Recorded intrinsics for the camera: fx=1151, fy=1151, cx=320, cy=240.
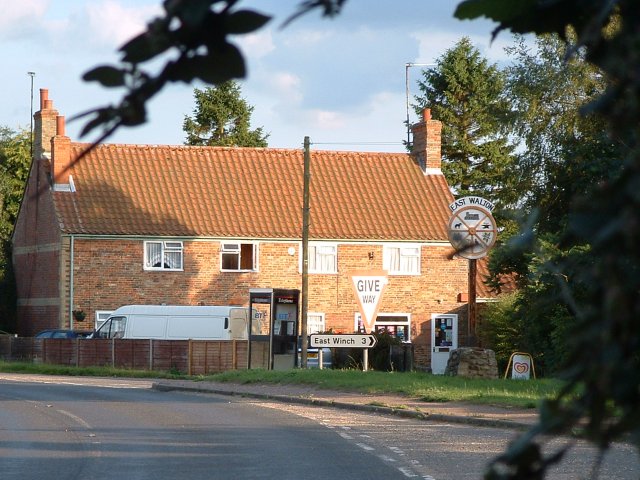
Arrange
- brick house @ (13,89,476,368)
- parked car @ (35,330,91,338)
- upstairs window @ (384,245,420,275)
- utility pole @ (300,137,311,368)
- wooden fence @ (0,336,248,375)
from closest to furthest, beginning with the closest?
utility pole @ (300,137,311,368) → wooden fence @ (0,336,248,375) → parked car @ (35,330,91,338) → brick house @ (13,89,476,368) → upstairs window @ (384,245,420,275)

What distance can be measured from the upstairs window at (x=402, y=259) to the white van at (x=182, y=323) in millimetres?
9152

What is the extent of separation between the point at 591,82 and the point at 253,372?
15328 millimetres

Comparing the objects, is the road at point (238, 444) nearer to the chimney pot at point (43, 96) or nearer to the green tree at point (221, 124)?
Answer: the chimney pot at point (43, 96)

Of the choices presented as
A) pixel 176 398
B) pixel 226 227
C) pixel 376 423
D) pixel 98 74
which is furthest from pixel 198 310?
pixel 98 74

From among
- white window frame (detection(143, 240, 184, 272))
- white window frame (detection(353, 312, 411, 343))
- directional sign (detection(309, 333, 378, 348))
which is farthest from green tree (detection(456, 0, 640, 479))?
white window frame (detection(353, 312, 411, 343))

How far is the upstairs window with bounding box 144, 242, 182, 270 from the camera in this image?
44.4 metres

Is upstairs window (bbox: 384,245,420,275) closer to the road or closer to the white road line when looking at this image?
the road

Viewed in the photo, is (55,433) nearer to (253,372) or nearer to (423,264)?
(253,372)

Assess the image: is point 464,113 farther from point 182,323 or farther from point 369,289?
point 369,289

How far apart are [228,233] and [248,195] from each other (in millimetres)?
2798

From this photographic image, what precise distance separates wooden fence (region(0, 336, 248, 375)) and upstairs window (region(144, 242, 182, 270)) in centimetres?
558

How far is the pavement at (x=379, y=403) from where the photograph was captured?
1734cm

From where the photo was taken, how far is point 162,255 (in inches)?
1756

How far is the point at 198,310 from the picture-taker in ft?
129
